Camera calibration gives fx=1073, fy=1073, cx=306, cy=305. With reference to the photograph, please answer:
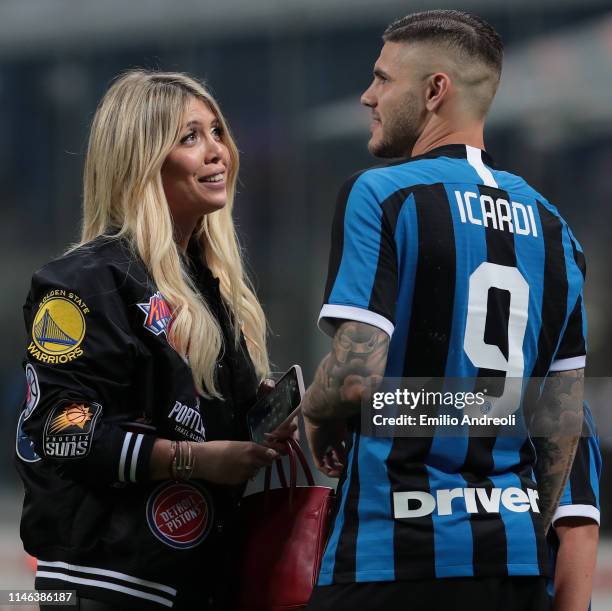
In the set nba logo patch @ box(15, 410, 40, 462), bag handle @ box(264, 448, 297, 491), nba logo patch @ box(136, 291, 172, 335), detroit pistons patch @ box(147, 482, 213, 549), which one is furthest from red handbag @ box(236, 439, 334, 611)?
nba logo patch @ box(15, 410, 40, 462)

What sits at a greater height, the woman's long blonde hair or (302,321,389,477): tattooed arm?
the woman's long blonde hair

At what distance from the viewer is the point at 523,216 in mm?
2414

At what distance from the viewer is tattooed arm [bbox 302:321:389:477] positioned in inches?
86.8

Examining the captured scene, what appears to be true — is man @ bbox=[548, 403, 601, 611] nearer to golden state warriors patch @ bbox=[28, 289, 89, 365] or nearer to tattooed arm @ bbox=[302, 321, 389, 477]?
tattooed arm @ bbox=[302, 321, 389, 477]

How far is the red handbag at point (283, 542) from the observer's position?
2.40 meters

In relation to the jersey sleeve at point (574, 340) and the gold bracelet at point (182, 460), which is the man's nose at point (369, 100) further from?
the gold bracelet at point (182, 460)

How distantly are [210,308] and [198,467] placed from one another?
51 cm

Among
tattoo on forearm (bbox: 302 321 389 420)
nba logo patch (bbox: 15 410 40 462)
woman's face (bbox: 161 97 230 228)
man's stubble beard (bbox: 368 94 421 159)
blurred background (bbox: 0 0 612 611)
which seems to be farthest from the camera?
blurred background (bbox: 0 0 612 611)

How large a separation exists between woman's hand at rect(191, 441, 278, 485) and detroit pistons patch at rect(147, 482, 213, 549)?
0.08m

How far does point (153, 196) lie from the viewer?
2793 mm

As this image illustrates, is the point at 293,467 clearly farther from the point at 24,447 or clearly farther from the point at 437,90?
the point at 437,90

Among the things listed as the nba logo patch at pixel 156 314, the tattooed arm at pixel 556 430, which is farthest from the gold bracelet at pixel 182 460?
the tattooed arm at pixel 556 430

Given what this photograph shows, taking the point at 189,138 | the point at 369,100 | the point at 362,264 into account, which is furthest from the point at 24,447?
the point at 369,100

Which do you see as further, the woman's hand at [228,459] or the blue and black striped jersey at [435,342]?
the woman's hand at [228,459]
